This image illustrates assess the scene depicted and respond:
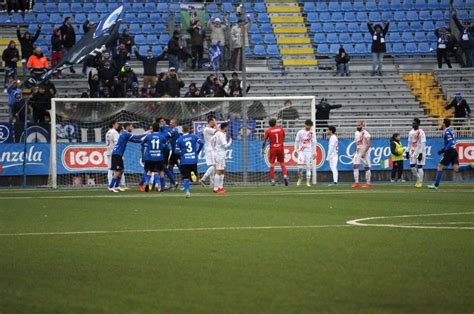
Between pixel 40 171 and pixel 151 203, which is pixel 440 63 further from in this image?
pixel 151 203

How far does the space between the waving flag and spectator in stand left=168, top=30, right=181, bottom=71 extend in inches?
111

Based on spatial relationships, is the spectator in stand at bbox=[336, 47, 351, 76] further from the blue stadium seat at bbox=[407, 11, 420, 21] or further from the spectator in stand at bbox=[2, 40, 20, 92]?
the spectator in stand at bbox=[2, 40, 20, 92]

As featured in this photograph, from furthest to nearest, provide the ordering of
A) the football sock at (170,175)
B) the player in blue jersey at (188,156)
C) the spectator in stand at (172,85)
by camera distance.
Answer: the spectator in stand at (172,85) < the football sock at (170,175) < the player in blue jersey at (188,156)

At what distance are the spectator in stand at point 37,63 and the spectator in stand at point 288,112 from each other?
27.4 feet

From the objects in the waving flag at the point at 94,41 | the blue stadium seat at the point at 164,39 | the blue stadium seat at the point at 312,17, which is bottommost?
the waving flag at the point at 94,41

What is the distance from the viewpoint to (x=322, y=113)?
125 feet

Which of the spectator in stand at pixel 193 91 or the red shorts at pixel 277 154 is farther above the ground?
the spectator in stand at pixel 193 91

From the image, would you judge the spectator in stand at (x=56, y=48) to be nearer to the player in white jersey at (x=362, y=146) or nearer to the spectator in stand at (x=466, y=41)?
the player in white jersey at (x=362, y=146)

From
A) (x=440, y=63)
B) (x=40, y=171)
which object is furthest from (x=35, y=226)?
(x=440, y=63)

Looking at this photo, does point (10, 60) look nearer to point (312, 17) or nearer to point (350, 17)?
point (312, 17)

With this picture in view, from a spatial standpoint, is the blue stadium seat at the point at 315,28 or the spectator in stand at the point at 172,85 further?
the blue stadium seat at the point at 315,28

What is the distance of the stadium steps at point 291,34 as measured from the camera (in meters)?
43.7

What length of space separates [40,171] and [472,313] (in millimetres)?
27785

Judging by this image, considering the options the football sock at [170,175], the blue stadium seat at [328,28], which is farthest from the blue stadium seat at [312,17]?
the football sock at [170,175]
